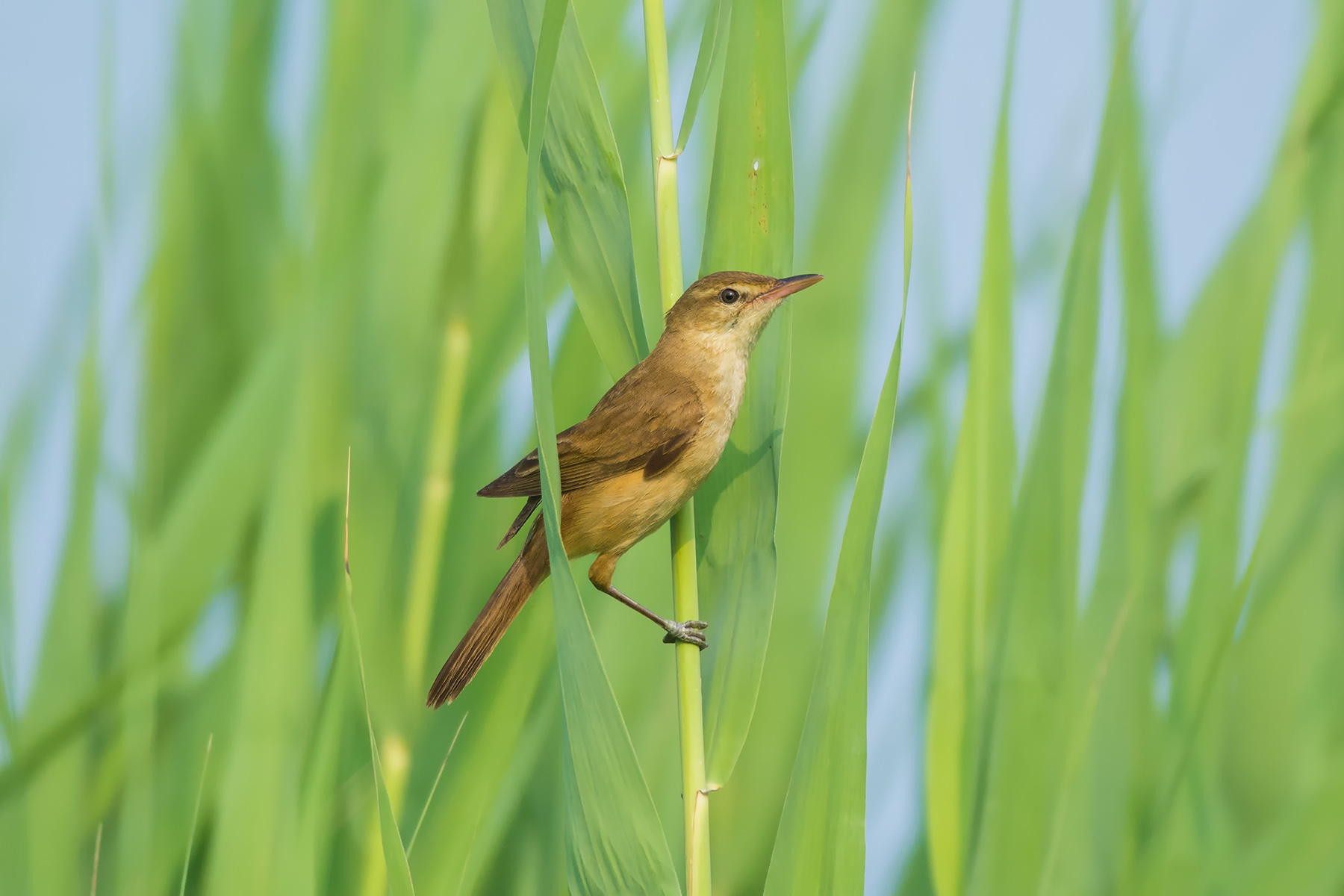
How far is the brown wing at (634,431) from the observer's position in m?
1.45

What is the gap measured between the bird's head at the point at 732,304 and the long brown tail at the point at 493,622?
371mm

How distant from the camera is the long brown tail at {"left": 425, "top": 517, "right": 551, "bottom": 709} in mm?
1382

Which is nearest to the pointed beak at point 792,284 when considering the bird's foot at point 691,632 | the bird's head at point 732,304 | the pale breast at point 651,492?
the bird's head at point 732,304

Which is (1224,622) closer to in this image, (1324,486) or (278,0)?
(1324,486)

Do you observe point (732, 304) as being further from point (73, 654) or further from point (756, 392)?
point (73, 654)

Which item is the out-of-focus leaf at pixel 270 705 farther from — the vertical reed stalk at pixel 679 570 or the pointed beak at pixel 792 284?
the pointed beak at pixel 792 284

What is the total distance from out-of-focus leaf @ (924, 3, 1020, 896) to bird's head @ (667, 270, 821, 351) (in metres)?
0.25

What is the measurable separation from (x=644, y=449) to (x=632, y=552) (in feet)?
0.81

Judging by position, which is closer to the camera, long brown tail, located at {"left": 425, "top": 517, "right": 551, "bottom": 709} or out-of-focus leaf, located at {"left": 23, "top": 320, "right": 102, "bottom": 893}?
long brown tail, located at {"left": 425, "top": 517, "right": 551, "bottom": 709}

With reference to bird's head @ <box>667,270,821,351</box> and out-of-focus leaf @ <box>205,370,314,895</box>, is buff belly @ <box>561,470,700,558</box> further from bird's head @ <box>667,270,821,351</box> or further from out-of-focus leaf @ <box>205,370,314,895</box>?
out-of-focus leaf @ <box>205,370,314,895</box>

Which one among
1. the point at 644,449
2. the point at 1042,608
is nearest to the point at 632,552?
the point at 644,449

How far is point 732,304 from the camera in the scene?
1524 millimetres

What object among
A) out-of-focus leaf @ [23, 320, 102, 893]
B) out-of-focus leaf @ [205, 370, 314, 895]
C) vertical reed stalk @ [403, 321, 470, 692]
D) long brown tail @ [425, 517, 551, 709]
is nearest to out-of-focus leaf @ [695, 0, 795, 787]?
long brown tail @ [425, 517, 551, 709]

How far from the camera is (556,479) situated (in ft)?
3.42
